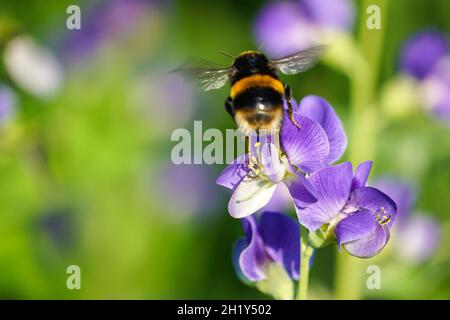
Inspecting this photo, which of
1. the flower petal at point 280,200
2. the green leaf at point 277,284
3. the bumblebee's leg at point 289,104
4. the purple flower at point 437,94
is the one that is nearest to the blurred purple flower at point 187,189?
the flower petal at point 280,200

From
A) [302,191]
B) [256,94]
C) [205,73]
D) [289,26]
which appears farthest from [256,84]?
[289,26]

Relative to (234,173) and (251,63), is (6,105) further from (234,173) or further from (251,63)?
(234,173)

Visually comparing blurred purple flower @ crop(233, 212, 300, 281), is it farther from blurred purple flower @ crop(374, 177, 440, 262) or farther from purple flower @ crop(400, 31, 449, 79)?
purple flower @ crop(400, 31, 449, 79)

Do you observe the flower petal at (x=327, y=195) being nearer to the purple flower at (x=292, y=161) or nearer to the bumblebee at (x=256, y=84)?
the purple flower at (x=292, y=161)

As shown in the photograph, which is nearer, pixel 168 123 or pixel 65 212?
pixel 65 212

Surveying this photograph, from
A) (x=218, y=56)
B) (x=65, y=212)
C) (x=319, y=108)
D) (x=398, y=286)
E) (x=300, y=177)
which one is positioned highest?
(x=218, y=56)

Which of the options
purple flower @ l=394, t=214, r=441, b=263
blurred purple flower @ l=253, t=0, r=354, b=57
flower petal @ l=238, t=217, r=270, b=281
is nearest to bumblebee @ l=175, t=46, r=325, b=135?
flower petal @ l=238, t=217, r=270, b=281
